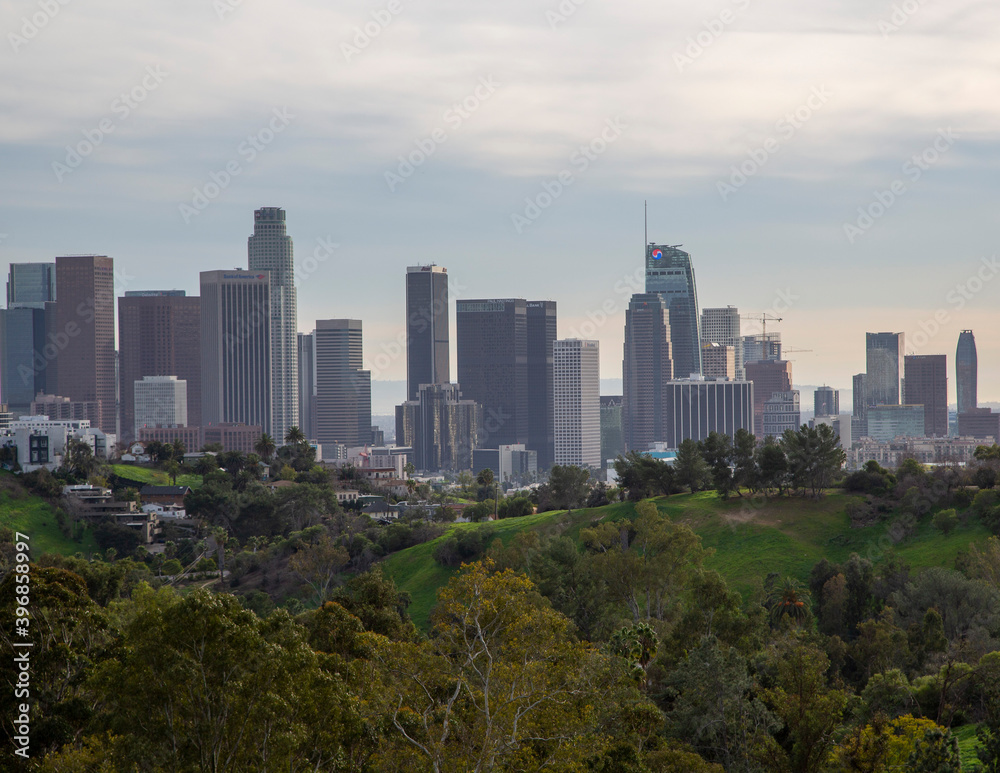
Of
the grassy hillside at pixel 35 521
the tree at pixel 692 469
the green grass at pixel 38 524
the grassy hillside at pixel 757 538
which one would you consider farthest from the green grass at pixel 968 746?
the green grass at pixel 38 524

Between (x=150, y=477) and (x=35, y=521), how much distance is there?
41.1 meters

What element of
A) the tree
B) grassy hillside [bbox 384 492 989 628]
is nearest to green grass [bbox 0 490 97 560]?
grassy hillside [bbox 384 492 989 628]

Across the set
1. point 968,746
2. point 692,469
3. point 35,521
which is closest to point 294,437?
point 35,521

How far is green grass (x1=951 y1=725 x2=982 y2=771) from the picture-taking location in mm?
37375

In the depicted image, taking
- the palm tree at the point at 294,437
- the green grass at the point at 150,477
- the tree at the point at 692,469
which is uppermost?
the palm tree at the point at 294,437

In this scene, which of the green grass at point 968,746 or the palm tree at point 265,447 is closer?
the green grass at point 968,746

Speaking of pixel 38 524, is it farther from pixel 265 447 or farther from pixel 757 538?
pixel 757 538

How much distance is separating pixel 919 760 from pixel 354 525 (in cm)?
11586

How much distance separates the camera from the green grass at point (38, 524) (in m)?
132

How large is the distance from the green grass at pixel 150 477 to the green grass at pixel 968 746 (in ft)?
476

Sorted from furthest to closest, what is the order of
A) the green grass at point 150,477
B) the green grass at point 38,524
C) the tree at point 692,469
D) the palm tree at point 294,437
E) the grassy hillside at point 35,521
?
the palm tree at point 294,437, the green grass at point 150,477, the grassy hillside at point 35,521, the green grass at point 38,524, the tree at point 692,469

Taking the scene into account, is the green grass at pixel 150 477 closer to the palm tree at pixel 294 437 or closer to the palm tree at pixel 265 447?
the palm tree at pixel 265 447

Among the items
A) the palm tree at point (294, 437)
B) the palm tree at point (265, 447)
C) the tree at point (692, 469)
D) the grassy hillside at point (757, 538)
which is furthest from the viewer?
the palm tree at point (294, 437)

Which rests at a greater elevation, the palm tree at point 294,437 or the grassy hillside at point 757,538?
the palm tree at point 294,437
